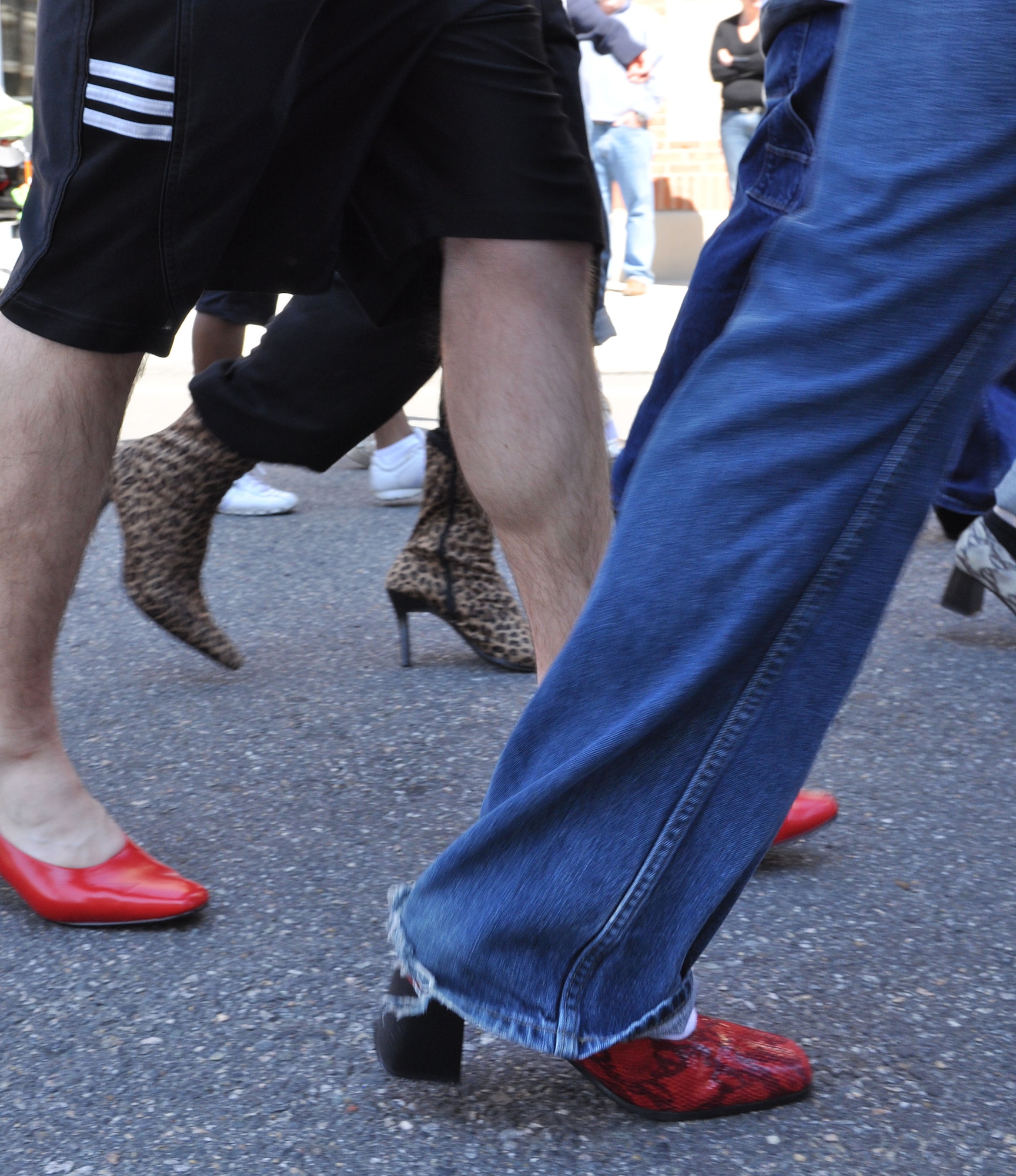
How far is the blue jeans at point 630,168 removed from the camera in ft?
30.4

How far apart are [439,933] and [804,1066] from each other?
14.7 inches

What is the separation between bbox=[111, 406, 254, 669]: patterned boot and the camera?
230 centimetres

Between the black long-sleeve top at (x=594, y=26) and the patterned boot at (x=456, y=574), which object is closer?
the patterned boot at (x=456, y=574)

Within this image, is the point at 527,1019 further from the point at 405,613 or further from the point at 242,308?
the point at 242,308

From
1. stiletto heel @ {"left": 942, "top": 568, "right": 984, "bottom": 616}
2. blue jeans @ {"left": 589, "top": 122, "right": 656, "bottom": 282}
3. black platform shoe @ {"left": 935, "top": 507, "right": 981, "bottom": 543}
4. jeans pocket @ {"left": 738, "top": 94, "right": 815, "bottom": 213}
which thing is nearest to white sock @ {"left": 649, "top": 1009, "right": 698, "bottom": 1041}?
jeans pocket @ {"left": 738, "top": 94, "right": 815, "bottom": 213}

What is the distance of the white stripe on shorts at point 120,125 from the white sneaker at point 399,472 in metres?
2.53

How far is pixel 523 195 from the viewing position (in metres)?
1.60

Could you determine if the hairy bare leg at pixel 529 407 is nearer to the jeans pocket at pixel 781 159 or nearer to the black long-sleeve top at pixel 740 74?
the jeans pocket at pixel 781 159

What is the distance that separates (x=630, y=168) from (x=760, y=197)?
764 centimetres

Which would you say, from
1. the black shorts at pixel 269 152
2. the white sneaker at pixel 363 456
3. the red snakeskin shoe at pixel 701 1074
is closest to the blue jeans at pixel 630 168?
the white sneaker at pixel 363 456

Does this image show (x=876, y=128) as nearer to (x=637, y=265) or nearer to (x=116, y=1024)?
(x=116, y=1024)

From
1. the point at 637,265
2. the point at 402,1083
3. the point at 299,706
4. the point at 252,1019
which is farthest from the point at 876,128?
the point at 637,265

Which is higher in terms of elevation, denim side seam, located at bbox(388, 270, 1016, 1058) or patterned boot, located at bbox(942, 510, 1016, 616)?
denim side seam, located at bbox(388, 270, 1016, 1058)

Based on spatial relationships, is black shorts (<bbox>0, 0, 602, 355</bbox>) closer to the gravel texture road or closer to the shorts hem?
the shorts hem
